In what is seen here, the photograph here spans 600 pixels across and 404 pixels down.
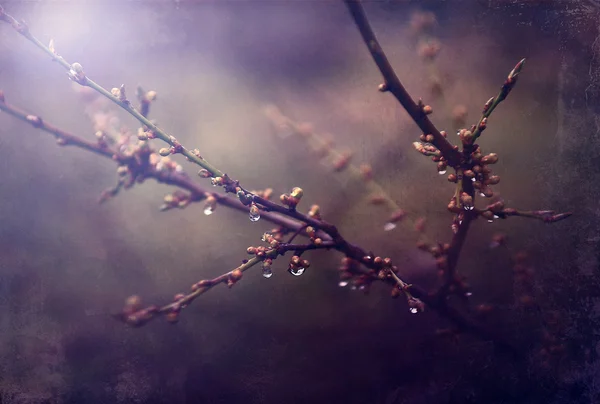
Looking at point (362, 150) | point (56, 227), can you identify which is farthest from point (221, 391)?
point (362, 150)

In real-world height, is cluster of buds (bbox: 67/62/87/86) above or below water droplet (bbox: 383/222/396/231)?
below

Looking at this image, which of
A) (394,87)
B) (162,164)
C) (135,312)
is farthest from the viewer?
(135,312)

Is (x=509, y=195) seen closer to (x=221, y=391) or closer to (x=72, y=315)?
(x=221, y=391)

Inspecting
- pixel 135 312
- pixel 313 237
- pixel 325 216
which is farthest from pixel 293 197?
pixel 135 312

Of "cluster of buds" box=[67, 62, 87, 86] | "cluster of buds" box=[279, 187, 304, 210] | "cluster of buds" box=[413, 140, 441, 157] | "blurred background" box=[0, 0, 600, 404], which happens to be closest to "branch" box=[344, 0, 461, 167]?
"cluster of buds" box=[413, 140, 441, 157]

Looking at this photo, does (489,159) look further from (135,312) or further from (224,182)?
(135,312)

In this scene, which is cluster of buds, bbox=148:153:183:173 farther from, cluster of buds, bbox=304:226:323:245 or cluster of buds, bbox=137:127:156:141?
cluster of buds, bbox=304:226:323:245

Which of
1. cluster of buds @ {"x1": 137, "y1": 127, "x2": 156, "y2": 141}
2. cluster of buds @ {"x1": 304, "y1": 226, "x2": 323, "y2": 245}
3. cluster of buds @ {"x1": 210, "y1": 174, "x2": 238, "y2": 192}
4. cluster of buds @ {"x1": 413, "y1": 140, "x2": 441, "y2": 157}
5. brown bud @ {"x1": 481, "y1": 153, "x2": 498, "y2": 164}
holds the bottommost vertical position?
cluster of buds @ {"x1": 304, "y1": 226, "x2": 323, "y2": 245}

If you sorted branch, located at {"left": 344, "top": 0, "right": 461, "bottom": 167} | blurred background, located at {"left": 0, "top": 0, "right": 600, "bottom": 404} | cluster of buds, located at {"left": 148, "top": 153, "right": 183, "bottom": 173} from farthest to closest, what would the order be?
blurred background, located at {"left": 0, "top": 0, "right": 600, "bottom": 404}
cluster of buds, located at {"left": 148, "top": 153, "right": 183, "bottom": 173}
branch, located at {"left": 344, "top": 0, "right": 461, "bottom": 167}
